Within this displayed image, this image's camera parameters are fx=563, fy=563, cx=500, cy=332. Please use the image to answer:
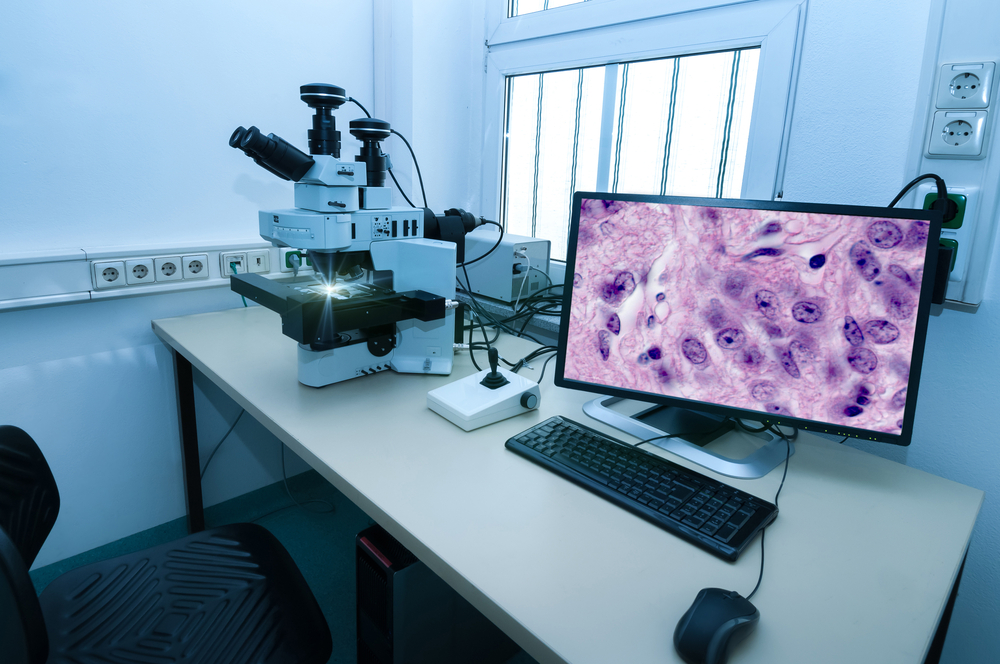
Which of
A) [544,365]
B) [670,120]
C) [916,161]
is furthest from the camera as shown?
[670,120]

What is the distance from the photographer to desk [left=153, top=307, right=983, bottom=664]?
57 cm

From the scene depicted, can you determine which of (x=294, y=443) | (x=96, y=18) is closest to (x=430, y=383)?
(x=294, y=443)

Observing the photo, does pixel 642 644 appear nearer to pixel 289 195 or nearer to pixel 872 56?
pixel 872 56

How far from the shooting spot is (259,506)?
190 cm

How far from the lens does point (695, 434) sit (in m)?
0.99

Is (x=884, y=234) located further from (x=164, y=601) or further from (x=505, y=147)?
(x=505, y=147)

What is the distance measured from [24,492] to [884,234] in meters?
1.33

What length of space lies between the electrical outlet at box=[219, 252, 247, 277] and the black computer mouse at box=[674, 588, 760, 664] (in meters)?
1.48

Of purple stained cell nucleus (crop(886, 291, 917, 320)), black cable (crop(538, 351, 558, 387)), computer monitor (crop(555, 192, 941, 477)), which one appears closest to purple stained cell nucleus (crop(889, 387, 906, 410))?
computer monitor (crop(555, 192, 941, 477))

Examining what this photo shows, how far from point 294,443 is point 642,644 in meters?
0.63

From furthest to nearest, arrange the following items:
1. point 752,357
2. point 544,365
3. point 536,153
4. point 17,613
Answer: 1. point 536,153
2. point 544,365
3. point 752,357
4. point 17,613

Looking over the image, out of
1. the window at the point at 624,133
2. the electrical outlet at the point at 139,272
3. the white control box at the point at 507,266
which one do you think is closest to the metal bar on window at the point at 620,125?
the window at the point at 624,133

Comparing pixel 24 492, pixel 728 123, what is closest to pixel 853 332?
pixel 728 123

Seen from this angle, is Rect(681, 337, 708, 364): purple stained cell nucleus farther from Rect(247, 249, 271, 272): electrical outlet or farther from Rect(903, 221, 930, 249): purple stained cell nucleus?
Rect(247, 249, 271, 272): electrical outlet
